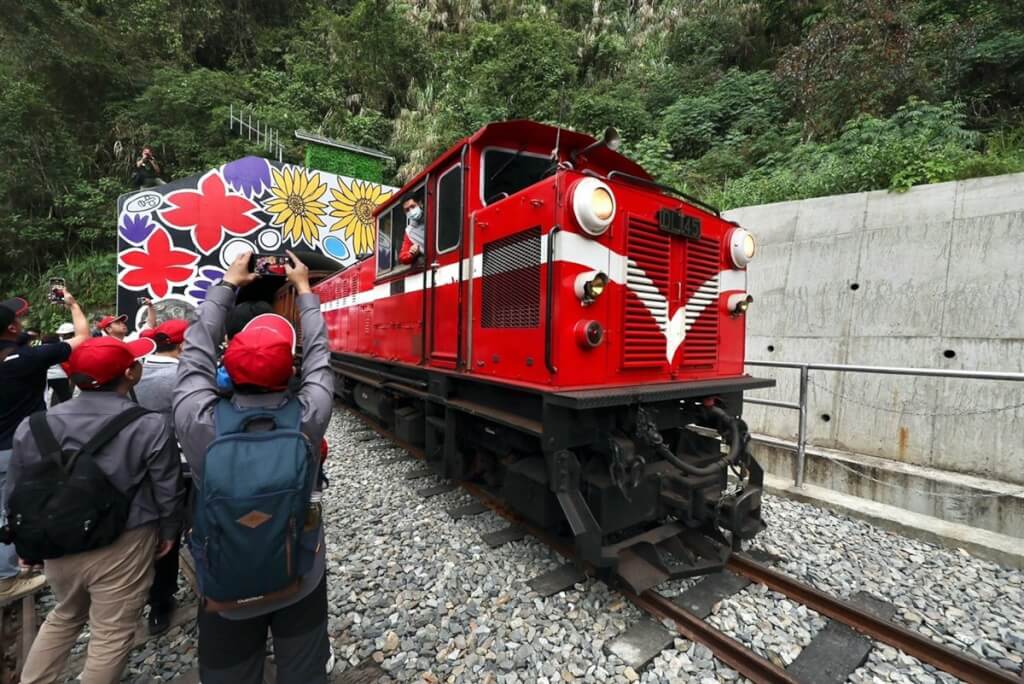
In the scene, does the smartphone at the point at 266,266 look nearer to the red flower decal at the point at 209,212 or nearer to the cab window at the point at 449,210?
the cab window at the point at 449,210

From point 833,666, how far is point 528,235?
312 centimetres

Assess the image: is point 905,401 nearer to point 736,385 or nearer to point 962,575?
point 962,575

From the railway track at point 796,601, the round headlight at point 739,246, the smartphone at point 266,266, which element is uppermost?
the round headlight at point 739,246

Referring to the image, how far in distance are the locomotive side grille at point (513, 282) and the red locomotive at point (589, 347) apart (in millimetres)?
15

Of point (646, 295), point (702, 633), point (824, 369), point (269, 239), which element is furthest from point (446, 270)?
point (269, 239)

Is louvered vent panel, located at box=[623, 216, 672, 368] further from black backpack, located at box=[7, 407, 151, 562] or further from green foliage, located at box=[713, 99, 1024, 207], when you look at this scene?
green foliage, located at box=[713, 99, 1024, 207]

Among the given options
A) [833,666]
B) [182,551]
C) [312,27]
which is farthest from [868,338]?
[312,27]

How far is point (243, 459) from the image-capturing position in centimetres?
147

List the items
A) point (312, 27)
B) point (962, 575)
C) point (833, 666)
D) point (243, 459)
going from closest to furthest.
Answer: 1. point (243, 459)
2. point (833, 666)
3. point (962, 575)
4. point (312, 27)

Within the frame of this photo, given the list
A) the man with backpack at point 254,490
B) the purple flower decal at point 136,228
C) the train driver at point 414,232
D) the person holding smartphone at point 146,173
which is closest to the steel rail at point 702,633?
the man with backpack at point 254,490

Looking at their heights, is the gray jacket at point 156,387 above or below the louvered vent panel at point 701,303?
below

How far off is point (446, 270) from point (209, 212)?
1320 cm

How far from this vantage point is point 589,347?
2969mm

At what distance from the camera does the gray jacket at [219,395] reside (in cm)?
162
